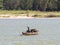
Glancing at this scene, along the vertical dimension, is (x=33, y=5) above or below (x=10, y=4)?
above

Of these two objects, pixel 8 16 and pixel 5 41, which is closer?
pixel 5 41

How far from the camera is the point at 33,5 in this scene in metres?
122

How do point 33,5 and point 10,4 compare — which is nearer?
point 33,5

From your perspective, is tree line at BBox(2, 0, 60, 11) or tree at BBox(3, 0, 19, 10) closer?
tree line at BBox(2, 0, 60, 11)

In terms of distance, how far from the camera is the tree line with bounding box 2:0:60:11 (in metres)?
114

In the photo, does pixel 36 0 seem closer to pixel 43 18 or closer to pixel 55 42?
pixel 43 18

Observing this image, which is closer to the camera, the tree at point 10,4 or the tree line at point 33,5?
the tree line at point 33,5

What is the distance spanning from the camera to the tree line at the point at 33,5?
114331 millimetres

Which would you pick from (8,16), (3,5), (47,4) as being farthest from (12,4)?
(8,16)

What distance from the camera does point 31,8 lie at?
120m

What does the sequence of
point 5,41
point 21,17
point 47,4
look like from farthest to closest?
point 47,4 → point 21,17 → point 5,41

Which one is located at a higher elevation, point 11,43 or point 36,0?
point 11,43

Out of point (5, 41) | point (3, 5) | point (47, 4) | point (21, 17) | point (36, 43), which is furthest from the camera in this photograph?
point (3, 5)

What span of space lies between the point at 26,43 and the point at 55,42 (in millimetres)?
3255
